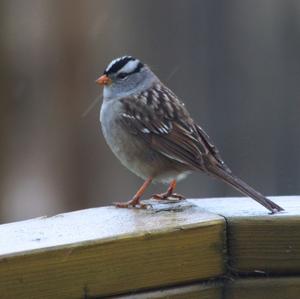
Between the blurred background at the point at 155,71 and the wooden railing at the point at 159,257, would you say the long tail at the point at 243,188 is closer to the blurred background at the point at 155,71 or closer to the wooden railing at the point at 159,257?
the wooden railing at the point at 159,257

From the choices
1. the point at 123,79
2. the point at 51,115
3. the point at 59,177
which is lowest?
the point at 59,177

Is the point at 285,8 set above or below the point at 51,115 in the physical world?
above

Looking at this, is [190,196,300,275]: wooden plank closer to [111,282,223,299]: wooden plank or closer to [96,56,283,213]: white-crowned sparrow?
[111,282,223,299]: wooden plank

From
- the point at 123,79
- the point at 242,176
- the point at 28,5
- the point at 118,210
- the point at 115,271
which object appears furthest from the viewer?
the point at 28,5

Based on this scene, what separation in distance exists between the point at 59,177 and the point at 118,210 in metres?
5.17

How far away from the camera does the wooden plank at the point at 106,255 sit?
2473 millimetres

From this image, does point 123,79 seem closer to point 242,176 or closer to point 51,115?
point 242,176

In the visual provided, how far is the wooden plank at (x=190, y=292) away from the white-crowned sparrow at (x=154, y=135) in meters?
1.56

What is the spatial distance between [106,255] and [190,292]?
25cm

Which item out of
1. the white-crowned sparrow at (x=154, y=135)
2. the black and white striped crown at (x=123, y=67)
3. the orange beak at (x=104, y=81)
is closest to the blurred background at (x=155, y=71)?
the black and white striped crown at (x=123, y=67)

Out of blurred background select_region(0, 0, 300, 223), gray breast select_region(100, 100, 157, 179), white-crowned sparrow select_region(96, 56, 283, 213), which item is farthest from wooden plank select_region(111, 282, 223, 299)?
blurred background select_region(0, 0, 300, 223)

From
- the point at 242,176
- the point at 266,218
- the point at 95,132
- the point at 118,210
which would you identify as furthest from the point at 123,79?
the point at 95,132

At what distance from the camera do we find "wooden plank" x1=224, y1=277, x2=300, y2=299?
8.75ft

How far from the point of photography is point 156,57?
25.0ft
